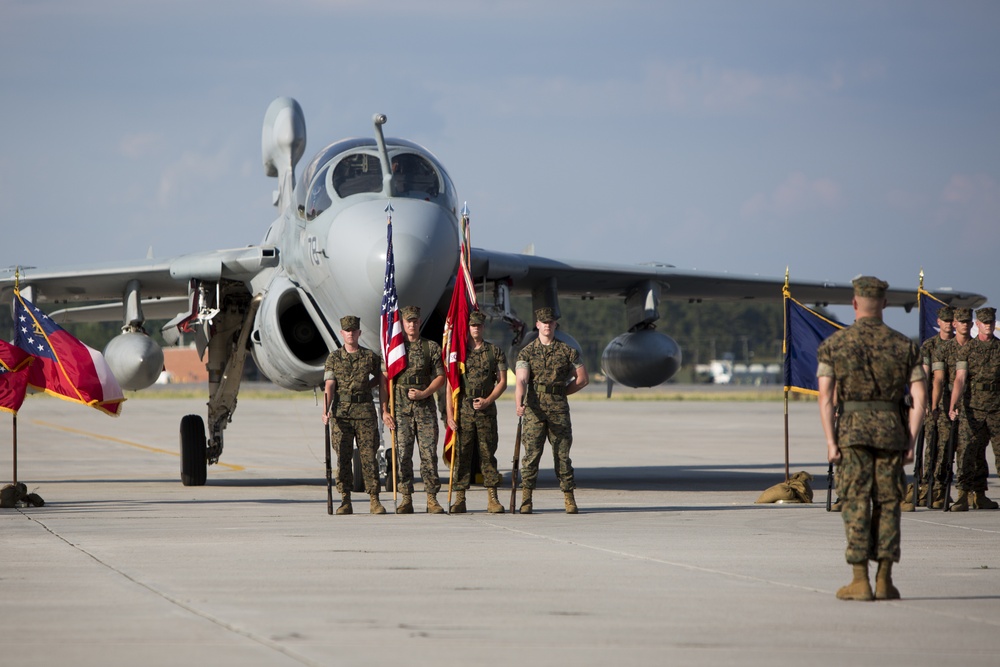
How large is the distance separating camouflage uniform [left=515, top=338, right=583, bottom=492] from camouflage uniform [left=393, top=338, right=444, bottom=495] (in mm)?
895

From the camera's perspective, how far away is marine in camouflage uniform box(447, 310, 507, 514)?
12.7 meters

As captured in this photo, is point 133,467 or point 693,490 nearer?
point 693,490

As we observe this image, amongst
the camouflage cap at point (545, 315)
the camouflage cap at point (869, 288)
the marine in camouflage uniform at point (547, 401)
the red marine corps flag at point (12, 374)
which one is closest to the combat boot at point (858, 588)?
the camouflage cap at point (869, 288)

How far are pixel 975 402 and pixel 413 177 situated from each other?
21.7 ft

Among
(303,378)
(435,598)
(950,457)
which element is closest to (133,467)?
(303,378)

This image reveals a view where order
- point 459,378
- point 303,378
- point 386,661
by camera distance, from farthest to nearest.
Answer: point 303,378 < point 459,378 < point 386,661

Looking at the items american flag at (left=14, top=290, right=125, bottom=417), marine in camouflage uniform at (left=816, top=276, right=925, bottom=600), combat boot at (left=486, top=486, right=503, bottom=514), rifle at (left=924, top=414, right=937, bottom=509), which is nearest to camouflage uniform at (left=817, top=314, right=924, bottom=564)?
marine in camouflage uniform at (left=816, top=276, right=925, bottom=600)

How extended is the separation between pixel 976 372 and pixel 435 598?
772 centimetres

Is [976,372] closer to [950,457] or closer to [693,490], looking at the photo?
[950,457]

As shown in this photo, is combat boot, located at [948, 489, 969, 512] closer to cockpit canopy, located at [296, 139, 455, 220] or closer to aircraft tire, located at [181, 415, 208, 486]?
cockpit canopy, located at [296, 139, 455, 220]

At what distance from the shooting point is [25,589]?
7.73 meters

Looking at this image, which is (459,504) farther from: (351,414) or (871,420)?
(871,420)

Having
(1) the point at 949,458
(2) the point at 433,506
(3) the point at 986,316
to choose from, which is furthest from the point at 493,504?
(3) the point at 986,316

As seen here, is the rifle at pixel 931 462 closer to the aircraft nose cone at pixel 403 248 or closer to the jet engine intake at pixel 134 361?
the aircraft nose cone at pixel 403 248
